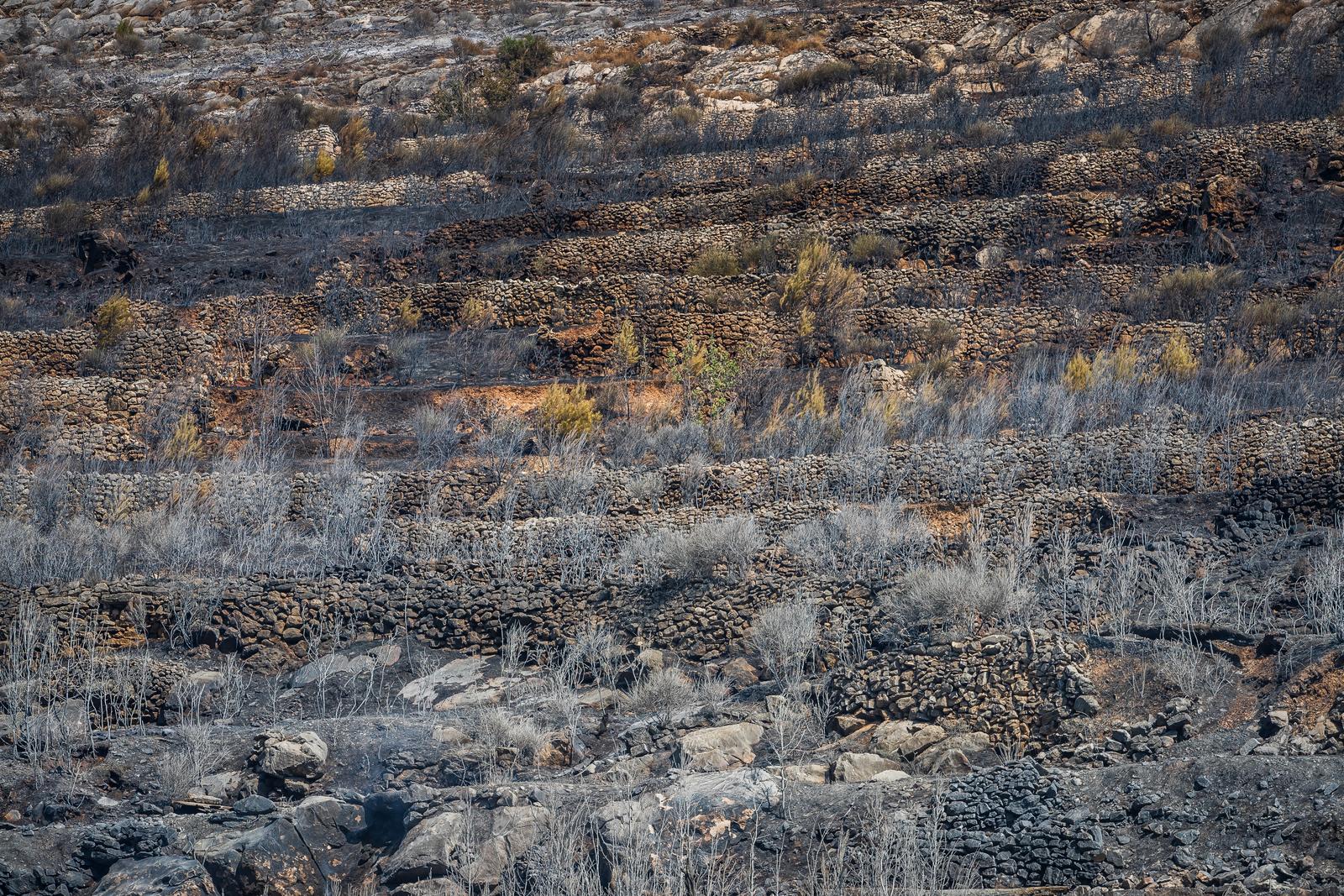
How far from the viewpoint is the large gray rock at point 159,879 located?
490 cm

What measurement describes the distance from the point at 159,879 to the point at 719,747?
3.23 m

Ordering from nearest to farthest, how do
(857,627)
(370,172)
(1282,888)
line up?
(1282,888) → (857,627) → (370,172)

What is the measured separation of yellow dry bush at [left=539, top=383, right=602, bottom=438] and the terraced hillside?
3.9 inches

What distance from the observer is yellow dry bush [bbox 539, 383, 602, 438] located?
15.7m

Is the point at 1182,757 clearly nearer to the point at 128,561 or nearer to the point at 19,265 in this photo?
the point at 128,561

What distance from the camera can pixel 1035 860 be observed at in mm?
5070

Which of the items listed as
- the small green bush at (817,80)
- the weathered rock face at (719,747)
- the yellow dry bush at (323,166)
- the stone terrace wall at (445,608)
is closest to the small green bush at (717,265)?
the small green bush at (817,80)

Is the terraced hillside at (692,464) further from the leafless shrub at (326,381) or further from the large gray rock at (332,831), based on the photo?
the leafless shrub at (326,381)

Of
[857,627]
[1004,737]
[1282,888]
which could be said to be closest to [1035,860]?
[1282,888]

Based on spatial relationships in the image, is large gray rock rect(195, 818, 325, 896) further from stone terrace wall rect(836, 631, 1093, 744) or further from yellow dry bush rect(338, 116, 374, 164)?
yellow dry bush rect(338, 116, 374, 164)

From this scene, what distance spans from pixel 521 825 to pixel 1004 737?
3.06 meters

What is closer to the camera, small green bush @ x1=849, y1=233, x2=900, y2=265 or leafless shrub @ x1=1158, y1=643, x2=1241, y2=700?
leafless shrub @ x1=1158, y1=643, x2=1241, y2=700

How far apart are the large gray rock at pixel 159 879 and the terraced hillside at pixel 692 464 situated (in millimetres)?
26

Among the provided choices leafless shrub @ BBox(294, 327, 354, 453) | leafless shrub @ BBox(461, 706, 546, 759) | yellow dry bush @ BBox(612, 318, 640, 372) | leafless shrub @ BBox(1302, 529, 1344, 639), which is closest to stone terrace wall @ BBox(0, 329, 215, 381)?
leafless shrub @ BBox(294, 327, 354, 453)
